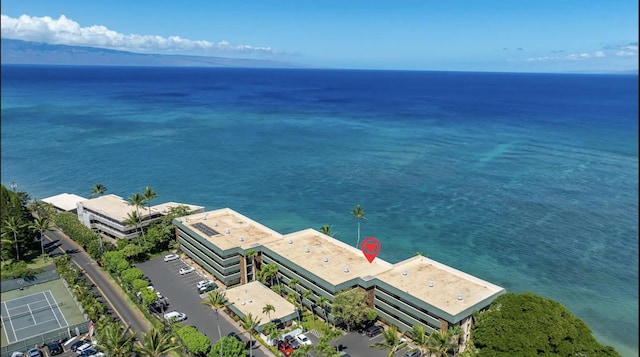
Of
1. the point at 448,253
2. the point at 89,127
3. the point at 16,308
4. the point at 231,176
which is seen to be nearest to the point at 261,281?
the point at 16,308

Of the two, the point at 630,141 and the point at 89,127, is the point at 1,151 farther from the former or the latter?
the point at 630,141

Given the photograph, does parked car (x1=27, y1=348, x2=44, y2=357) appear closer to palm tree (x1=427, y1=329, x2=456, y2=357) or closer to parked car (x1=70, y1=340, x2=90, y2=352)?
parked car (x1=70, y1=340, x2=90, y2=352)

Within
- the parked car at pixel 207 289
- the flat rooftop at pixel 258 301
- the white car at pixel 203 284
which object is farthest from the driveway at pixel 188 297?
the flat rooftop at pixel 258 301

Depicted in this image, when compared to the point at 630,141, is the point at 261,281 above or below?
below

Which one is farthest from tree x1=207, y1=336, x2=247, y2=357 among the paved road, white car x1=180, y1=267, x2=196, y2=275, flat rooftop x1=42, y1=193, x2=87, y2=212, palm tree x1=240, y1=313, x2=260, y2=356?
flat rooftop x1=42, y1=193, x2=87, y2=212

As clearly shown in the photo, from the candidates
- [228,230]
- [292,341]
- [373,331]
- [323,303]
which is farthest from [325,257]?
[228,230]

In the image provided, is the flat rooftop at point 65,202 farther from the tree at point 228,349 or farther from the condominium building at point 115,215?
the tree at point 228,349
